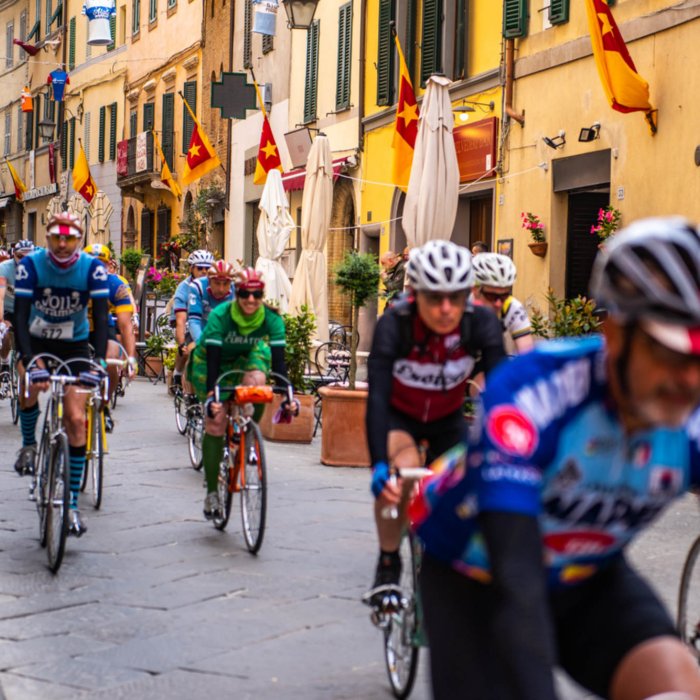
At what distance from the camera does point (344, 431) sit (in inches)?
490

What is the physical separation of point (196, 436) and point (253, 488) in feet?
11.6

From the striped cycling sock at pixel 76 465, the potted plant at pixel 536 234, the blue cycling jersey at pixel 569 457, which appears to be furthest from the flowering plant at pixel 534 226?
the blue cycling jersey at pixel 569 457

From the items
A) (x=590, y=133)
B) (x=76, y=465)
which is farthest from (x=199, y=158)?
(x=76, y=465)

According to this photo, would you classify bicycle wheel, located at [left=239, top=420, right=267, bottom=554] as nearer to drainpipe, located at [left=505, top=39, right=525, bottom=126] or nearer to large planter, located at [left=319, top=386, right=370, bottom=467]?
large planter, located at [left=319, top=386, right=370, bottom=467]

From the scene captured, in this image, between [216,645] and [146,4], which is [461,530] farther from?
[146,4]

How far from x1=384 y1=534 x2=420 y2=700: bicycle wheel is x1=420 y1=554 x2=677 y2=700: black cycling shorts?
2.36 meters

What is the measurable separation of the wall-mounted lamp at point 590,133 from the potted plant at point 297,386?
168 inches

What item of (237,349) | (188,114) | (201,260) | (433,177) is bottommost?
(237,349)

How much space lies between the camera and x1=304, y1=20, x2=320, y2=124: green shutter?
2827 centimetres

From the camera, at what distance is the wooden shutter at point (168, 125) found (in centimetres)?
4009

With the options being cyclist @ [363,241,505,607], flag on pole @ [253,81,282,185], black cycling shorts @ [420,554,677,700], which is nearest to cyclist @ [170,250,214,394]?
cyclist @ [363,241,505,607]

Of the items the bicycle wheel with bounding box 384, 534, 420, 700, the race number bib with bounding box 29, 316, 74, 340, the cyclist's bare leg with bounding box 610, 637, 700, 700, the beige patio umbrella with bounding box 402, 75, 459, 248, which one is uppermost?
the beige patio umbrella with bounding box 402, 75, 459, 248

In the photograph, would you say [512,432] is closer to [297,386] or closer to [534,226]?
[297,386]

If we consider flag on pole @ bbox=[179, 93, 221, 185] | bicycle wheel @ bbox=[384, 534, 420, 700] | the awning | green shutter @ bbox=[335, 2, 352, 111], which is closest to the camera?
bicycle wheel @ bbox=[384, 534, 420, 700]
